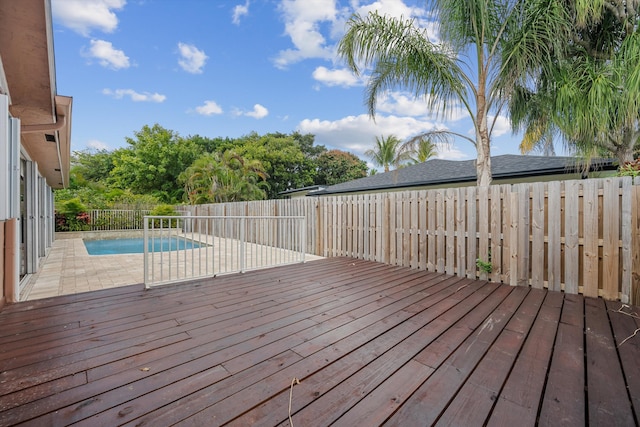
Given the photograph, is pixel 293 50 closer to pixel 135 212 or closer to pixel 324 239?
pixel 324 239

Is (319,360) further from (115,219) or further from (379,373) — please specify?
(115,219)

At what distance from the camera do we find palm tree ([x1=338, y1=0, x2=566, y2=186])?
4703mm

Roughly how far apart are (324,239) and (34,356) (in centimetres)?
537

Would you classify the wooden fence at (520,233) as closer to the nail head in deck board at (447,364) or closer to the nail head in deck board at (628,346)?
the nail head in deck board at (628,346)

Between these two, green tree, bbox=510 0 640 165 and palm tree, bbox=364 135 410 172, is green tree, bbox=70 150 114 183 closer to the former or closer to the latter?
palm tree, bbox=364 135 410 172

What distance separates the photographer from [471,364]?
1.89 m

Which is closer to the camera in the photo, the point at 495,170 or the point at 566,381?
the point at 566,381

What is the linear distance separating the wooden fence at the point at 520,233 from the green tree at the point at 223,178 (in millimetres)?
10611

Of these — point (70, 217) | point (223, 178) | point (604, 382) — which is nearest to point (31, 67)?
point (604, 382)

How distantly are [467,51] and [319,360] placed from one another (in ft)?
20.2

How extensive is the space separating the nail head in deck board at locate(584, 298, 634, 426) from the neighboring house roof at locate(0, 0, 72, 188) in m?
3.99

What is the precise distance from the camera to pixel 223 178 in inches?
577

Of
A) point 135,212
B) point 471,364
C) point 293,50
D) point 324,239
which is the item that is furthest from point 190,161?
point 471,364

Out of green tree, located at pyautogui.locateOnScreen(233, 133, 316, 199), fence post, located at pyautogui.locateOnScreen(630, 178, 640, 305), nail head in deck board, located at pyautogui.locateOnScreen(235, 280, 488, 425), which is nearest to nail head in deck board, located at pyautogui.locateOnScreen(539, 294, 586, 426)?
nail head in deck board, located at pyautogui.locateOnScreen(235, 280, 488, 425)
